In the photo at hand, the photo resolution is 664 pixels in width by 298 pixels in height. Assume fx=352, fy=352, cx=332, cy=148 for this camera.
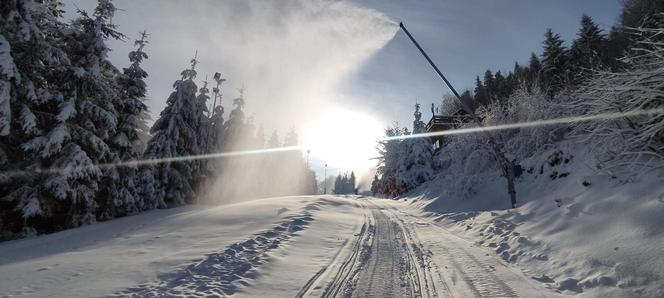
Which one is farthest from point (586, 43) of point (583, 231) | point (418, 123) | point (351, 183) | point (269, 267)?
point (351, 183)

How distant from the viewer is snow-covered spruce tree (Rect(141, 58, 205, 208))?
25.8m

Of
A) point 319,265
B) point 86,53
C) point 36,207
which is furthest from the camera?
point 86,53

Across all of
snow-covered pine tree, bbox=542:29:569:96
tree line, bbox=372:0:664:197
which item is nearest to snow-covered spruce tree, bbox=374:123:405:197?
tree line, bbox=372:0:664:197

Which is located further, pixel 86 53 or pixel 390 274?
pixel 86 53

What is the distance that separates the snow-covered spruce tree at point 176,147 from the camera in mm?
25759

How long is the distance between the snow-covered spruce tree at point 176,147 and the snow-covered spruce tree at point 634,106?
24480 millimetres

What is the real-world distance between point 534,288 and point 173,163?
2647cm

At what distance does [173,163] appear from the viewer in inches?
1078

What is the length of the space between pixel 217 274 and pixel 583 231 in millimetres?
8321

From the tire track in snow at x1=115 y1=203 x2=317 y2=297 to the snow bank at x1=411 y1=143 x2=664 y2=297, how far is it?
18.8 ft

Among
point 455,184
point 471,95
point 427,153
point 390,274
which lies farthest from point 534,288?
point 471,95

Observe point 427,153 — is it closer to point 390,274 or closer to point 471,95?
point 390,274

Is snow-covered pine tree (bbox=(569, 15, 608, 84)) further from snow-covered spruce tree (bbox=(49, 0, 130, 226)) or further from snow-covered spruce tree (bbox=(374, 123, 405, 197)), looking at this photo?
snow-covered spruce tree (bbox=(49, 0, 130, 226))

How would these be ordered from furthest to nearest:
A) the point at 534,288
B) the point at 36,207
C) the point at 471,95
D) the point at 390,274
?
the point at 471,95 < the point at 36,207 < the point at 390,274 < the point at 534,288
